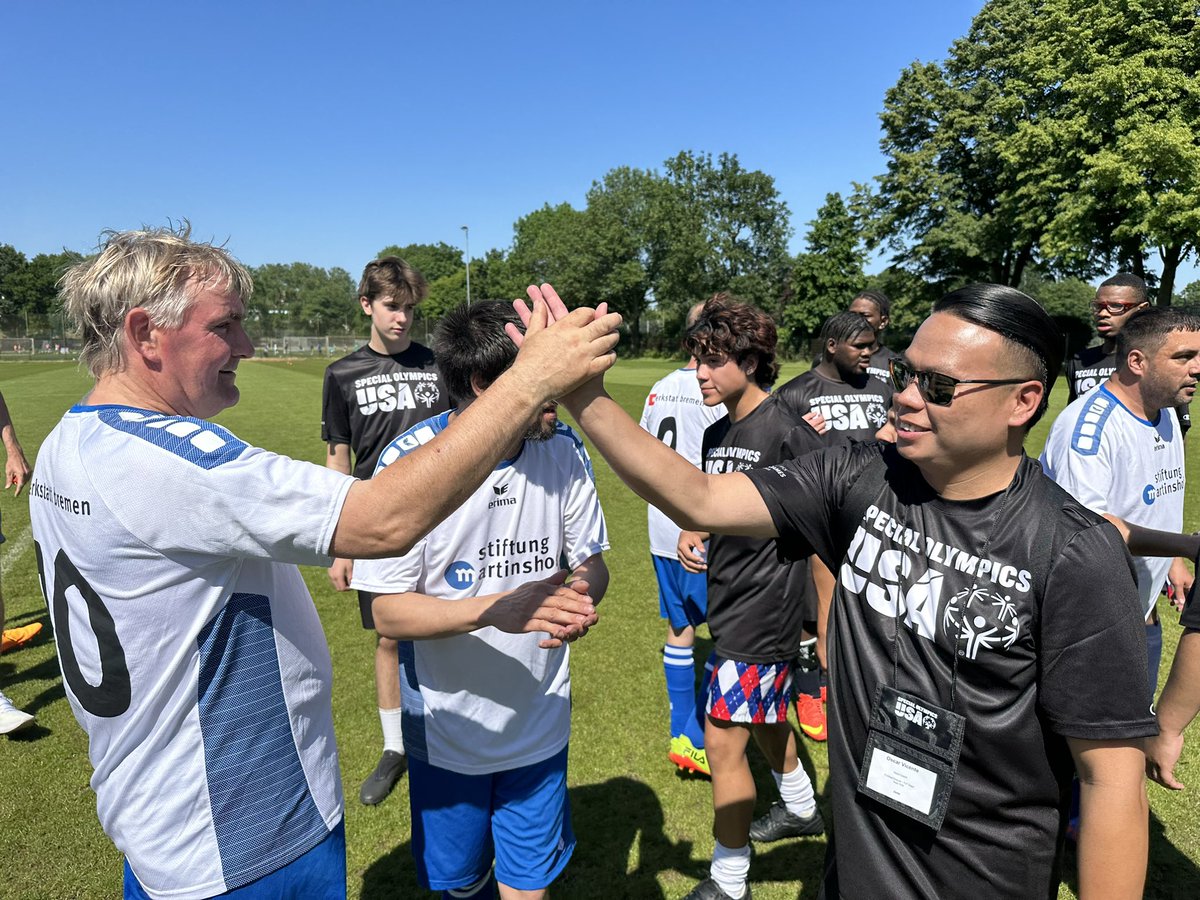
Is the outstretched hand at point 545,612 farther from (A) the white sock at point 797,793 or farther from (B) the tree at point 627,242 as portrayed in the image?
(B) the tree at point 627,242

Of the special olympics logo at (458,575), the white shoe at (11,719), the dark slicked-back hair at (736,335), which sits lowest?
the white shoe at (11,719)

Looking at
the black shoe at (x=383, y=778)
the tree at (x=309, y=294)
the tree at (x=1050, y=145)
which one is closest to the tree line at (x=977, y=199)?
the tree at (x=1050, y=145)

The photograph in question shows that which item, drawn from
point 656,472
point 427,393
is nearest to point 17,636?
point 427,393

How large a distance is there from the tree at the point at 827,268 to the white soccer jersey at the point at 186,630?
63373 millimetres

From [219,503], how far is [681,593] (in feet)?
12.2

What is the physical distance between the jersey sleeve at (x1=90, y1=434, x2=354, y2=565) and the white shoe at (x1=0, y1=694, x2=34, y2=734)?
4150mm

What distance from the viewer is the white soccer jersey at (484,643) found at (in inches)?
95.6

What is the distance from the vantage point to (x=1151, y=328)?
11.7 feet

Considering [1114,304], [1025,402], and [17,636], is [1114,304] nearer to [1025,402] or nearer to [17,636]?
[1025,402]

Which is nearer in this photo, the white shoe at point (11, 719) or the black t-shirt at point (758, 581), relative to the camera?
the black t-shirt at point (758, 581)

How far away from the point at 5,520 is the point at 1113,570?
12.3 m

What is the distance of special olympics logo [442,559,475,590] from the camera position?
8.07 feet

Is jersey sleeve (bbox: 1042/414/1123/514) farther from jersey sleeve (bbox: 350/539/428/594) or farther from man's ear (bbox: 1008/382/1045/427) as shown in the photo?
jersey sleeve (bbox: 350/539/428/594)

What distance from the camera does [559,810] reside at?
2.60m
